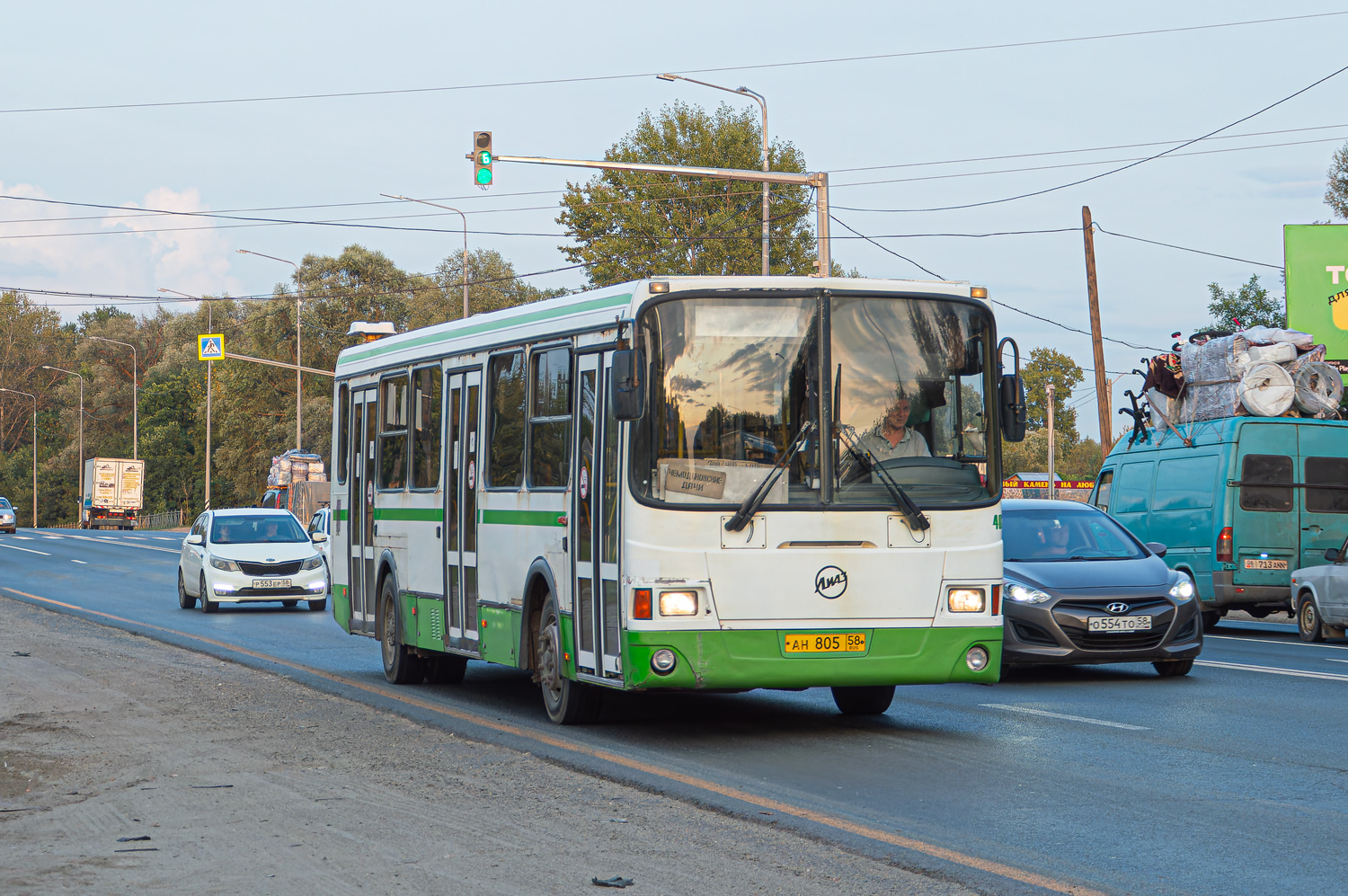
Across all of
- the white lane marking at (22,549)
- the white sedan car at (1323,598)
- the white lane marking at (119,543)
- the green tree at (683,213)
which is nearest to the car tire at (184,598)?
the white sedan car at (1323,598)

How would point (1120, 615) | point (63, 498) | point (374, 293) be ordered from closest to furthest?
point (1120, 615)
point (374, 293)
point (63, 498)

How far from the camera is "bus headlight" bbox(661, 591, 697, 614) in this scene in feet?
32.9

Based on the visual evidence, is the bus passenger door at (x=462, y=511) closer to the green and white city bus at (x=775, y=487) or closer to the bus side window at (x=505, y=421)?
the bus side window at (x=505, y=421)

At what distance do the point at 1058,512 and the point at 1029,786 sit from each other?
749 centimetres

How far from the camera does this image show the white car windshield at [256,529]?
27.4 meters

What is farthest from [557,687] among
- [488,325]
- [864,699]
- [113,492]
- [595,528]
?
[113,492]

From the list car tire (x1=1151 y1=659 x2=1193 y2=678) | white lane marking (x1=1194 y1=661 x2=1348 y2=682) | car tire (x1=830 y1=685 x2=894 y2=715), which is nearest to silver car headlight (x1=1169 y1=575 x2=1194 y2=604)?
car tire (x1=1151 y1=659 x2=1193 y2=678)

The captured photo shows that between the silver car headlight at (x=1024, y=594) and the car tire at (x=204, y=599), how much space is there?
15.2 metres

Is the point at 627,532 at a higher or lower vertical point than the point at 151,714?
higher

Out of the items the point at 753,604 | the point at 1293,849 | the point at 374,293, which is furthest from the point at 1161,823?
the point at 374,293

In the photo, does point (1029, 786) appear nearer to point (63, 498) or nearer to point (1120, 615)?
point (1120, 615)

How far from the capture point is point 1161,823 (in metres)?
7.79

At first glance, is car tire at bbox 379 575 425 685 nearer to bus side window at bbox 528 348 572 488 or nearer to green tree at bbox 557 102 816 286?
bus side window at bbox 528 348 572 488

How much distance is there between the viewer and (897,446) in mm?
10414
